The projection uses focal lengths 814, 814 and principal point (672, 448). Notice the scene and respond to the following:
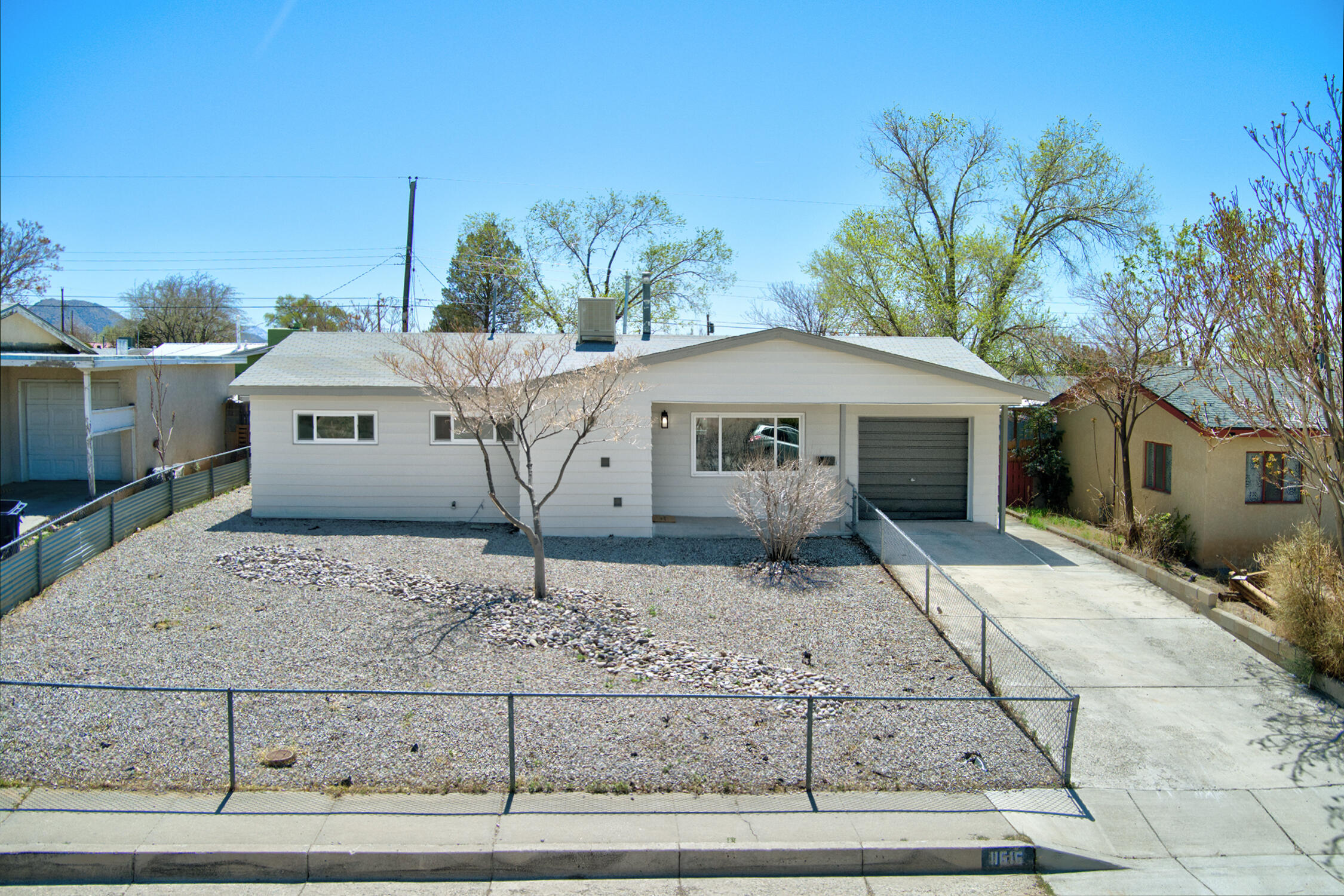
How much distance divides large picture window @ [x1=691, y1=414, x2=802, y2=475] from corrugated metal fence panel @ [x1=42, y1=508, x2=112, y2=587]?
9501 millimetres

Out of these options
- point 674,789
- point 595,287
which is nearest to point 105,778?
point 674,789

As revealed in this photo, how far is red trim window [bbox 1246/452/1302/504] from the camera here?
13.5m

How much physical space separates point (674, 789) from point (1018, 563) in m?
8.57

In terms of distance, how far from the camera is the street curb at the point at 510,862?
5348 millimetres

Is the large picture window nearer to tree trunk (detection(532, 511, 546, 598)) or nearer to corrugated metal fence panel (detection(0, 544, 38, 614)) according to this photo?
tree trunk (detection(532, 511, 546, 598))

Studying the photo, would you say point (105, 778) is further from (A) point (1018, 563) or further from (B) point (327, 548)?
(A) point (1018, 563)

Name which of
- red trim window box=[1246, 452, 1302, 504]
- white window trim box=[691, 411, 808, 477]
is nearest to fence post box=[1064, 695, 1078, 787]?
white window trim box=[691, 411, 808, 477]

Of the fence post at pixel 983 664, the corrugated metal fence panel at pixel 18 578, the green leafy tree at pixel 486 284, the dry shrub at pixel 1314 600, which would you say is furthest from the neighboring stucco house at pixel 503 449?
the green leafy tree at pixel 486 284

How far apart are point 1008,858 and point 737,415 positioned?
1028cm

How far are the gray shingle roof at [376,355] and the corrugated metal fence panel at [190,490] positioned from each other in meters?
2.20

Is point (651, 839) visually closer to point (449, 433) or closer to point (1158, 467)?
point (449, 433)

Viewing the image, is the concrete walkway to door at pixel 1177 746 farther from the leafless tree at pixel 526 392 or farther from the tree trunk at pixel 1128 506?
the leafless tree at pixel 526 392

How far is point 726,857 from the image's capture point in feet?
18.0

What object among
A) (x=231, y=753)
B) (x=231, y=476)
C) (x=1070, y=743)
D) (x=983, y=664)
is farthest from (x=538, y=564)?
(x=231, y=476)
